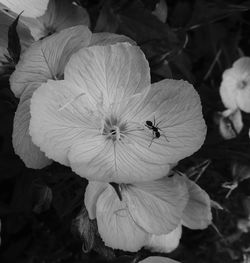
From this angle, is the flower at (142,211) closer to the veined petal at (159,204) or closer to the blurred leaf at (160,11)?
the veined petal at (159,204)

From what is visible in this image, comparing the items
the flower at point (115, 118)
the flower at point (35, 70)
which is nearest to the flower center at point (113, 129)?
the flower at point (115, 118)

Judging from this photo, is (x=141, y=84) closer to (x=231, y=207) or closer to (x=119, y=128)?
(x=119, y=128)

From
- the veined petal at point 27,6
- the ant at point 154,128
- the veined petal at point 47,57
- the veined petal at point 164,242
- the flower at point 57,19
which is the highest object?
the veined petal at point 27,6

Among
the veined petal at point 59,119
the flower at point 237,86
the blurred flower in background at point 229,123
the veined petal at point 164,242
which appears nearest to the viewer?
the veined petal at point 59,119

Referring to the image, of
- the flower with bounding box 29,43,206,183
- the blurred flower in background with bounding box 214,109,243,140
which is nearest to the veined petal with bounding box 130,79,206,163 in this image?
the flower with bounding box 29,43,206,183

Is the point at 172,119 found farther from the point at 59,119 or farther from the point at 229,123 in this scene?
the point at 229,123

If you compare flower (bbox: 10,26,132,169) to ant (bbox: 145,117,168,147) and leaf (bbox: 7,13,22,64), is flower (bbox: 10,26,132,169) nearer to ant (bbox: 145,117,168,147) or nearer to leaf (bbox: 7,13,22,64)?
leaf (bbox: 7,13,22,64)

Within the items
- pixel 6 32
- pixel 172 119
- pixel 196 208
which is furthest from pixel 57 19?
pixel 196 208

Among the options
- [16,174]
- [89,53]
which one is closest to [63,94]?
[89,53]
